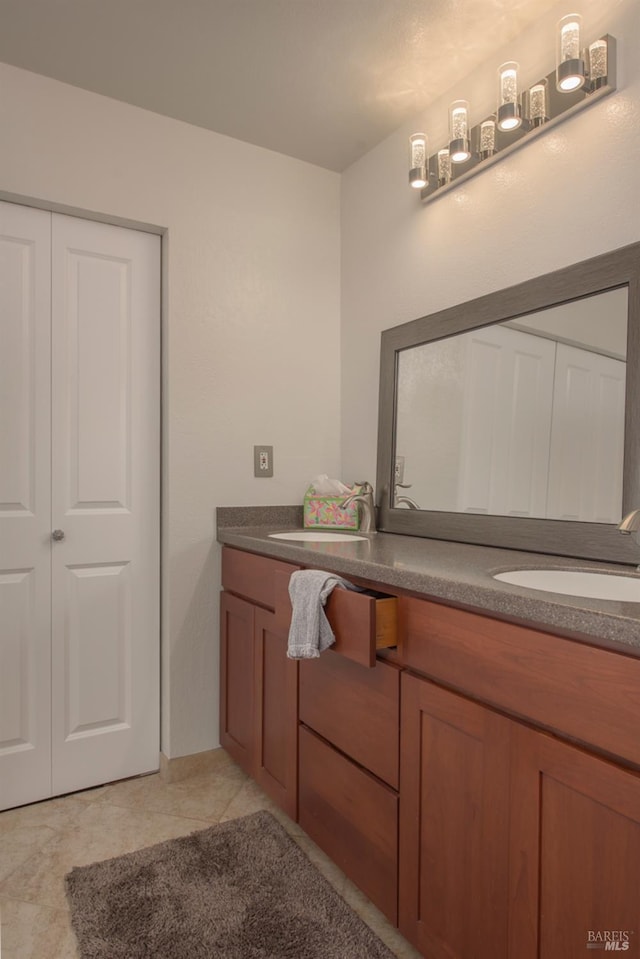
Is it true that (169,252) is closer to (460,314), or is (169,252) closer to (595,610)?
(460,314)

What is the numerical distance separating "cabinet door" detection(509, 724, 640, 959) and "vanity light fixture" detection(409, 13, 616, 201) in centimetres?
149

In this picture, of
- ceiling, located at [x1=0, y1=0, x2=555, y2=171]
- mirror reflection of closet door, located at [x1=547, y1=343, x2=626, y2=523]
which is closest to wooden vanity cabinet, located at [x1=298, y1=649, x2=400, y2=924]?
mirror reflection of closet door, located at [x1=547, y1=343, x2=626, y2=523]

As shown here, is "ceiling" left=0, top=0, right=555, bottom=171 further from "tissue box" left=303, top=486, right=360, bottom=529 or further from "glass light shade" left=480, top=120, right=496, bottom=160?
"tissue box" left=303, top=486, right=360, bottom=529

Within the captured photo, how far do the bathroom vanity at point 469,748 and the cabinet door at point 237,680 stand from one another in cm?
23

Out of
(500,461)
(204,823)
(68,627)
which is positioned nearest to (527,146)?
(500,461)

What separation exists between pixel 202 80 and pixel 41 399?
116cm

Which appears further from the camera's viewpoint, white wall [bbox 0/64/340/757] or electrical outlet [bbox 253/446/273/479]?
electrical outlet [bbox 253/446/273/479]

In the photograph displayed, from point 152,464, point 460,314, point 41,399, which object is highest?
point 460,314

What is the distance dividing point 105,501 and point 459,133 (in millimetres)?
1642

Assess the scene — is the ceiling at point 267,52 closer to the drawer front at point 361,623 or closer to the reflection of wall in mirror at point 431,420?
the reflection of wall in mirror at point 431,420

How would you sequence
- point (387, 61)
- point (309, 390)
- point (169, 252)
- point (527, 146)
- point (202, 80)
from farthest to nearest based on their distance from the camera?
point (309, 390) < point (169, 252) < point (202, 80) < point (387, 61) < point (527, 146)

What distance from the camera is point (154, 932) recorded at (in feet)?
4.44

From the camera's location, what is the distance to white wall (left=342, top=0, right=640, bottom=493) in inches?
55.8

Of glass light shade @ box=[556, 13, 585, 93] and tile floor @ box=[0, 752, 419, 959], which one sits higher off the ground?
glass light shade @ box=[556, 13, 585, 93]
